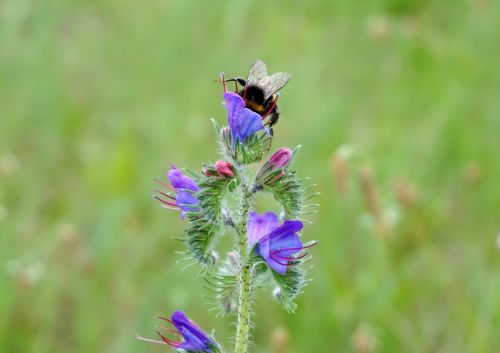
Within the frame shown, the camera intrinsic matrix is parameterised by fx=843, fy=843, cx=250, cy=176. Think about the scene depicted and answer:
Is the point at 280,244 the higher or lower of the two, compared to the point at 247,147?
lower

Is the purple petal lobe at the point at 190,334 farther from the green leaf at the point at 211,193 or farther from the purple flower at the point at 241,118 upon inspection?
the purple flower at the point at 241,118

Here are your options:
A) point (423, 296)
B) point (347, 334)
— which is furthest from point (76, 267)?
point (423, 296)

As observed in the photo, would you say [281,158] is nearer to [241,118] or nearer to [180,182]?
[241,118]

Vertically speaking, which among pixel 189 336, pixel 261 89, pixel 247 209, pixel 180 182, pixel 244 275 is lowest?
pixel 189 336

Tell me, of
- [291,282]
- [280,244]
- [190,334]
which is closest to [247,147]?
[280,244]

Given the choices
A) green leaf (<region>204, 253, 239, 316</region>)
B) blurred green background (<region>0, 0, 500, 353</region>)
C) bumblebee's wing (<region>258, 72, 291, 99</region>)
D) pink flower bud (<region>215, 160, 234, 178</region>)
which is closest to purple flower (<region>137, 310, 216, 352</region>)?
green leaf (<region>204, 253, 239, 316</region>)

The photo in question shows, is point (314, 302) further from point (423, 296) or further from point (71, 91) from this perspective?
point (71, 91)

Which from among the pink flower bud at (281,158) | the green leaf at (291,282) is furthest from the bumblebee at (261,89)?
the green leaf at (291,282)

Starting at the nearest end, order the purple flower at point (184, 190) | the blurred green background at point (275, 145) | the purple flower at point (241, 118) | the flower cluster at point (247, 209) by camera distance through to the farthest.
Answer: the purple flower at point (241, 118), the flower cluster at point (247, 209), the purple flower at point (184, 190), the blurred green background at point (275, 145)
